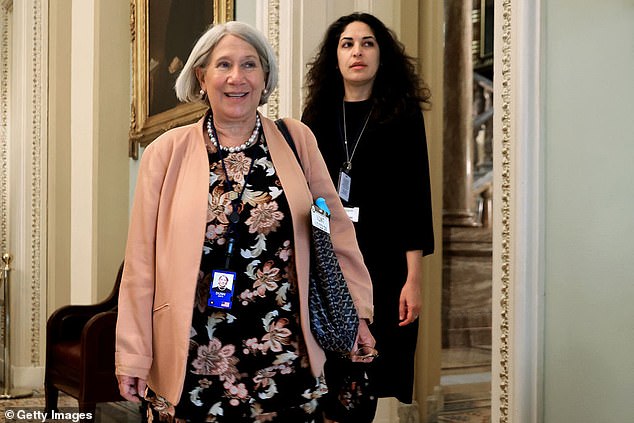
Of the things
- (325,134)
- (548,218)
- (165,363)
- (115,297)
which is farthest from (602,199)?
(115,297)

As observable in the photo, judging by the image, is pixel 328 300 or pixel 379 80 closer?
pixel 328 300

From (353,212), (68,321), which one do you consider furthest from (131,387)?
(68,321)

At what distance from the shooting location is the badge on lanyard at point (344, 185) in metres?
3.40

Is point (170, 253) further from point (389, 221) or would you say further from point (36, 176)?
point (36, 176)

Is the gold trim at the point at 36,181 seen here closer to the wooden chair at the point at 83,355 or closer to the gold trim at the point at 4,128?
the gold trim at the point at 4,128

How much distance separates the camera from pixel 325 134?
11.6 feet

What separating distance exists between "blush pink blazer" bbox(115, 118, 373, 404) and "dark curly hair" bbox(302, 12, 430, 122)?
3.18ft

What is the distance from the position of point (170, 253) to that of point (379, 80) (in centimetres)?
146

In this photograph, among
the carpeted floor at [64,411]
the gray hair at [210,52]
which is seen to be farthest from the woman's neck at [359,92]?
the carpeted floor at [64,411]

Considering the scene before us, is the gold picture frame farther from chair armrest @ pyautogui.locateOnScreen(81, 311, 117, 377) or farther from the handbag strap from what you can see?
the handbag strap

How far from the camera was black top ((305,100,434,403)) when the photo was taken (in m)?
3.43

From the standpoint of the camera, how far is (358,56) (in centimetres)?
356

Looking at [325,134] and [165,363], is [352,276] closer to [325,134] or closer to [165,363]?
[165,363]

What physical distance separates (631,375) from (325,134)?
4.65 feet
